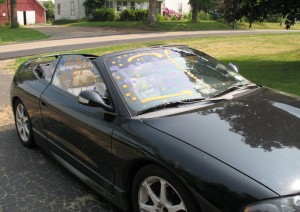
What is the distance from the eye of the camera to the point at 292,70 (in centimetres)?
1114

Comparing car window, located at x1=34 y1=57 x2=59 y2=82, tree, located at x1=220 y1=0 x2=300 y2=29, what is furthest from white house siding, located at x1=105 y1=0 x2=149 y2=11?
car window, located at x1=34 y1=57 x2=59 y2=82

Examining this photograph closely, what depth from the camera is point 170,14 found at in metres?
49.5

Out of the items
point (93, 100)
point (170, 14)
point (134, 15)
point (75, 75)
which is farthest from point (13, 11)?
point (93, 100)

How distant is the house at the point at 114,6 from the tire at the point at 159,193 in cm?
4728

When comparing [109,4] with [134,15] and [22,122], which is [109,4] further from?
[22,122]

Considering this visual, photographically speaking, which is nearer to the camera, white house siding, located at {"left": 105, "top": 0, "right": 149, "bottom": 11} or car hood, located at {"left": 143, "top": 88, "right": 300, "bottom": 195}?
car hood, located at {"left": 143, "top": 88, "right": 300, "bottom": 195}

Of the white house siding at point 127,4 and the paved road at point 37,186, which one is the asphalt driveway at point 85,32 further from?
the paved road at point 37,186

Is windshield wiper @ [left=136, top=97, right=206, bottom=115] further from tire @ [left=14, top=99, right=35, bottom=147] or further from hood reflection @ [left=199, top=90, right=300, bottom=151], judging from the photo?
tire @ [left=14, top=99, right=35, bottom=147]

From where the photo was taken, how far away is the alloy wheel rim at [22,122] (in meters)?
5.04

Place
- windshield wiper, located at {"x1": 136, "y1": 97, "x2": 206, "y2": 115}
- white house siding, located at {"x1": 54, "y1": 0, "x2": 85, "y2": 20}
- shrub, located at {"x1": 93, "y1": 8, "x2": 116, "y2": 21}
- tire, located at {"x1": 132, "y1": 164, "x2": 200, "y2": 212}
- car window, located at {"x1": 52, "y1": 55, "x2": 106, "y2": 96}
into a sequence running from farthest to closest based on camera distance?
1. white house siding, located at {"x1": 54, "y1": 0, "x2": 85, "y2": 20}
2. shrub, located at {"x1": 93, "y1": 8, "x2": 116, "y2": 21}
3. car window, located at {"x1": 52, "y1": 55, "x2": 106, "y2": 96}
4. windshield wiper, located at {"x1": 136, "y1": 97, "x2": 206, "y2": 115}
5. tire, located at {"x1": 132, "y1": 164, "x2": 200, "y2": 212}

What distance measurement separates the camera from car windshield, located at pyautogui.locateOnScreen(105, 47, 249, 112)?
333cm

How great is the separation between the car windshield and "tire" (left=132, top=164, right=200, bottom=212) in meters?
0.63

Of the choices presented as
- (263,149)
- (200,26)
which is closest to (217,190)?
(263,149)

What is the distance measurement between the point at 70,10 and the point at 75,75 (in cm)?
5099
